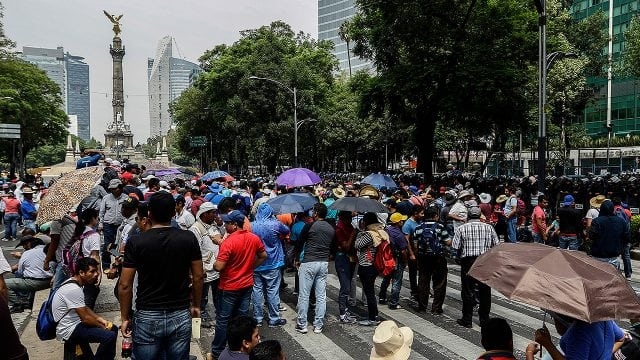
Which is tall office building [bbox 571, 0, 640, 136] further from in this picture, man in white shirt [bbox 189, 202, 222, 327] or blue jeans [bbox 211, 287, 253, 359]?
blue jeans [bbox 211, 287, 253, 359]

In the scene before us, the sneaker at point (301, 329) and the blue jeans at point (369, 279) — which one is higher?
the blue jeans at point (369, 279)

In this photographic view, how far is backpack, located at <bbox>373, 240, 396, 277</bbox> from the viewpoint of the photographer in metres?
8.27

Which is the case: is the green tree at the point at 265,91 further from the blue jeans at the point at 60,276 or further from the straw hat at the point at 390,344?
the straw hat at the point at 390,344

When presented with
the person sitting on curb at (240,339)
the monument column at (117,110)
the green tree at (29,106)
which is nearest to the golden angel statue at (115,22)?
the monument column at (117,110)

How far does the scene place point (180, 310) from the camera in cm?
458

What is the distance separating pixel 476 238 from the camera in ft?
26.7

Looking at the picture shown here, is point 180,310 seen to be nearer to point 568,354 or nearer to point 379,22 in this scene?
point 568,354

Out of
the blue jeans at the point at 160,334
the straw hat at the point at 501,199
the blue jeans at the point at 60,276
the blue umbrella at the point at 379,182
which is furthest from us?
the blue umbrella at the point at 379,182

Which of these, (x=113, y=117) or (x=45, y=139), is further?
(x=113, y=117)

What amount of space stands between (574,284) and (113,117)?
89034 millimetres

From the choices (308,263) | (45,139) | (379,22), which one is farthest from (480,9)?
(45,139)

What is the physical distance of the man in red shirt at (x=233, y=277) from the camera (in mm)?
6648

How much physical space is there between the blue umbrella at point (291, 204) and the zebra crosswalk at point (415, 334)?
167cm

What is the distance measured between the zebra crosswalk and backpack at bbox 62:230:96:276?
2079mm
